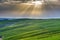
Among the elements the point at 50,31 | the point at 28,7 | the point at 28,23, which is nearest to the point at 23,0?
→ the point at 28,7

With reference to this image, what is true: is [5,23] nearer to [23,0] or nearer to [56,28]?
[23,0]

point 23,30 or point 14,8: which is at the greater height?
point 14,8

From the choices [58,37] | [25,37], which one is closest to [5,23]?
[25,37]

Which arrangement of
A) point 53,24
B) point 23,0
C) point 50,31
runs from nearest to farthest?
point 50,31
point 53,24
point 23,0

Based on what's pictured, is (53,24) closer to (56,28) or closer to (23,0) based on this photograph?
(56,28)

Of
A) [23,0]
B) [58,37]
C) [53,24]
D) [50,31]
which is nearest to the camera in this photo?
[58,37]

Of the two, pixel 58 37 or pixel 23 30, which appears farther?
pixel 23 30
